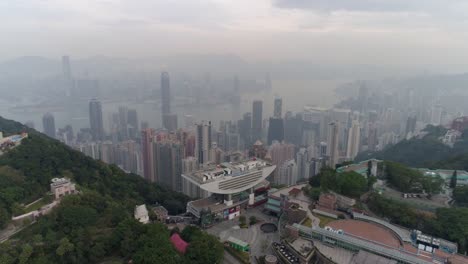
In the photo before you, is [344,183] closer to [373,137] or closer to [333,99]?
[373,137]

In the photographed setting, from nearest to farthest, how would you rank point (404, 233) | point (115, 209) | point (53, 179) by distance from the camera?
point (404, 233) < point (115, 209) < point (53, 179)

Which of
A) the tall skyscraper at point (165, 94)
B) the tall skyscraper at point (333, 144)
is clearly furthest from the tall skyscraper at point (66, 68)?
the tall skyscraper at point (333, 144)

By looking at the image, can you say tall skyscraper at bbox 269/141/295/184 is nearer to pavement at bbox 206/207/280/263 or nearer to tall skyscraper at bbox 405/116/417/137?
pavement at bbox 206/207/280/263

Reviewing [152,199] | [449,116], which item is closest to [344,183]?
[152,199]

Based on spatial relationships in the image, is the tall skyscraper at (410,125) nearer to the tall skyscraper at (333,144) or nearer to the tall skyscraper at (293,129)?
the tall skyscraper at (293,129)

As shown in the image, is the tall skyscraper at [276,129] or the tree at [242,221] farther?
the tall skyscraper at [276,129]

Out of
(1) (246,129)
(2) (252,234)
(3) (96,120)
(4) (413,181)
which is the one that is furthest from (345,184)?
(3) (96,120)

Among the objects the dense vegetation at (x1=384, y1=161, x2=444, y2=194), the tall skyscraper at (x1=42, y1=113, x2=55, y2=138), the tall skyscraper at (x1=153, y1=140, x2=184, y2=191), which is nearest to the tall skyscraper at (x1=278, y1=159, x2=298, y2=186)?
the tall skyscraper at (x1=153, y1=140, x2=184, y2=191)
